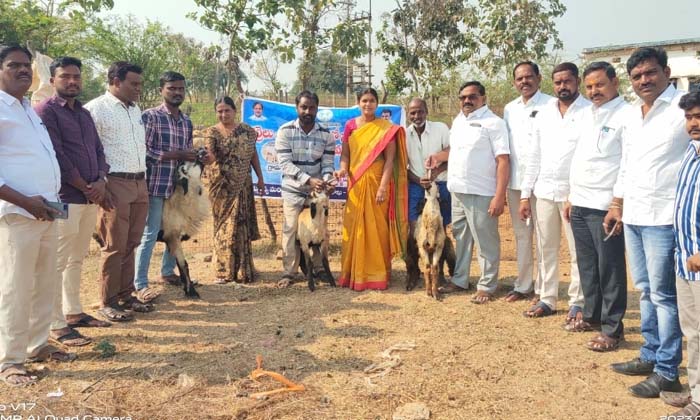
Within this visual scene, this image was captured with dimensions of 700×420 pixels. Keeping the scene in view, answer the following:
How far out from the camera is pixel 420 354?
4176 mm

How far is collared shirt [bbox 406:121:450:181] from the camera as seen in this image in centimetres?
595

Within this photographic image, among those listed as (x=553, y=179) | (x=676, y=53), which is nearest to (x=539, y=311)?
(x=553, y=179)

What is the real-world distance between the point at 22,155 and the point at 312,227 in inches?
120

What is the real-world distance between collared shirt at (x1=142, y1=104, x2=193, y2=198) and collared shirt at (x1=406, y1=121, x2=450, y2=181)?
8.23 ft

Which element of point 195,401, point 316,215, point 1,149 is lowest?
point 195,401

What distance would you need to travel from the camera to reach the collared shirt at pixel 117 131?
470cm

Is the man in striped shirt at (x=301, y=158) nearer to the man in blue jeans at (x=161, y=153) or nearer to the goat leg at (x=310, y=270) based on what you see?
the goat leg at (x=310, y=270)

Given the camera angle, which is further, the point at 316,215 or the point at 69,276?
the point at 316,215

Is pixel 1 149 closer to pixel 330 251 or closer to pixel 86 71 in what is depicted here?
pixel 330 251

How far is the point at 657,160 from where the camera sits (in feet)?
10.9

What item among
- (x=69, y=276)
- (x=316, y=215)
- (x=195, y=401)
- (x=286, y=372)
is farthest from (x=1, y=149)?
(x=316, y=215)

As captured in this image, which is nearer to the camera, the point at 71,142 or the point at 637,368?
the point at 637,368

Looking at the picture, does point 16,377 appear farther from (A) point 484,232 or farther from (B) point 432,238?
(A) point 484,232

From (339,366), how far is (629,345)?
2327mm
